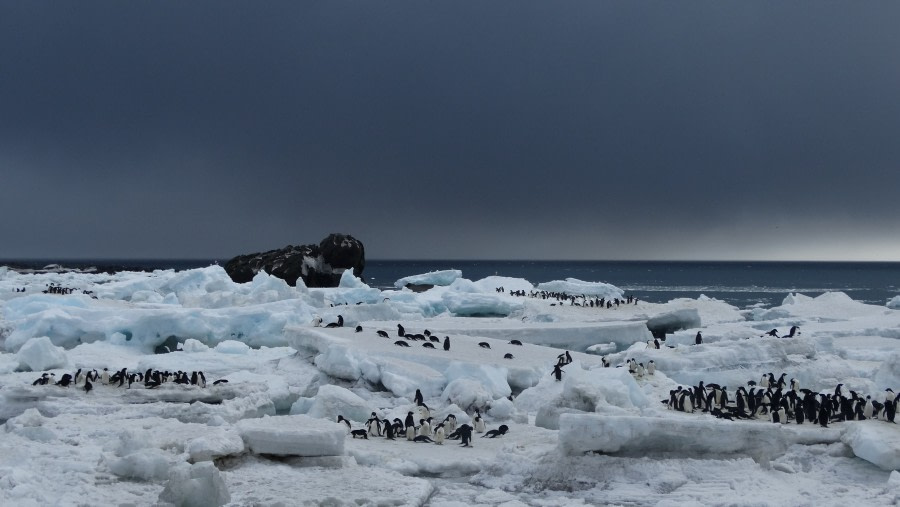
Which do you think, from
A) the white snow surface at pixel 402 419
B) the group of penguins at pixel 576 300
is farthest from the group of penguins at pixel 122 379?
the group of penguins at pixel 576 300

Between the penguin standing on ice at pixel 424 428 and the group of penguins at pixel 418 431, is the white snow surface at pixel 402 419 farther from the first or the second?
the penguin standing on ice at pixel 424 428

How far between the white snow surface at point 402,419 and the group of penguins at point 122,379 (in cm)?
21

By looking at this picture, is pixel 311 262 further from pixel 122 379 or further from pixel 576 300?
pixel 122 379

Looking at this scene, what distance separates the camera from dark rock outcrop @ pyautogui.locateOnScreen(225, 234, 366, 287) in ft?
205

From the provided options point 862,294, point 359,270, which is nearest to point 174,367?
point 359,270

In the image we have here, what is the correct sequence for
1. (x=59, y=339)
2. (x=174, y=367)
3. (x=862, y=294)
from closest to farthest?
(x=174, y=367) < (x=59, y=339) < (x=862, y=294)

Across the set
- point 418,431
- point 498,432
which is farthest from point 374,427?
point 498,432

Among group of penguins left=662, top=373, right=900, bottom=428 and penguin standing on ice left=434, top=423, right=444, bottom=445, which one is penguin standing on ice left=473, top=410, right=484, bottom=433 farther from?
group of penguins left=662, top=373, right=900, bottom=428

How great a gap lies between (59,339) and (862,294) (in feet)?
254

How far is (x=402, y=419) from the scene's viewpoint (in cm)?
1535

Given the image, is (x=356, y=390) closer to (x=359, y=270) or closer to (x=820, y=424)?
(x=820, y=424)

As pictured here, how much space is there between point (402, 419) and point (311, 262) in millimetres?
49386

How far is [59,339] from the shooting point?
2605 centimetres

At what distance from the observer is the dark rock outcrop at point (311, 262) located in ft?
205
